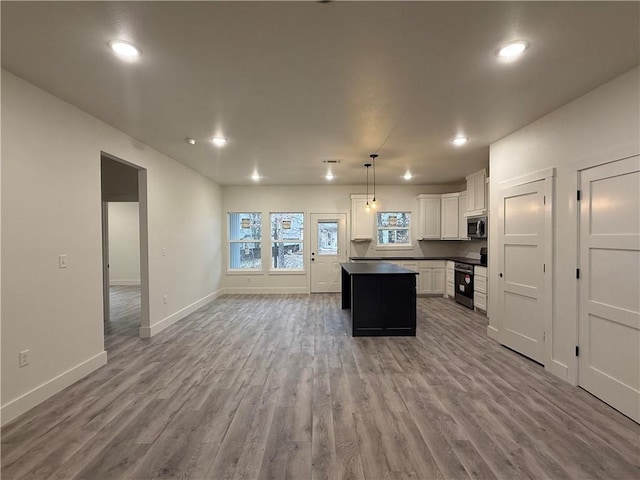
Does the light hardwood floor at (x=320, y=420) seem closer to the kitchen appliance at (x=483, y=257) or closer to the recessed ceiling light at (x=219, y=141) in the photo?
the kitchen appliance at (x=483, y=257)

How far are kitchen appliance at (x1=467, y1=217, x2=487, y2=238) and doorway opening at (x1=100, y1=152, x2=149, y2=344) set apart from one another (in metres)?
5.71

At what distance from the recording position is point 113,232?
29.7 feet

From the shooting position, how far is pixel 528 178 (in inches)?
135

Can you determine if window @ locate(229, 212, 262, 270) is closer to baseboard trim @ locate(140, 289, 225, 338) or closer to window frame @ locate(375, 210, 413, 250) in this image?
baseboard trim @ locate(140, 289, 225, 338)

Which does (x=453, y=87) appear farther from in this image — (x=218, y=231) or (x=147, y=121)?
(x=218, y=231)

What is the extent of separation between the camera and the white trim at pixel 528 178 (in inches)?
123

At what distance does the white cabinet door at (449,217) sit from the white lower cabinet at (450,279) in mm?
668

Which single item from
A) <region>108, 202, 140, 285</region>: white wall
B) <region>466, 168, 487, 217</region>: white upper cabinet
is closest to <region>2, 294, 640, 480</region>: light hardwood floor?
<region>466, 168, 487, 217</region>: white upper cabinet

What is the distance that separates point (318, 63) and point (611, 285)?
294 centimetres

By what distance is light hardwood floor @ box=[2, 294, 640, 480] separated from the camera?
1846 mm

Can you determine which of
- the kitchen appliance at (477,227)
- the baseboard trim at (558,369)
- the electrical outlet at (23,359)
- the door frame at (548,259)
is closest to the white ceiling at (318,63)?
the door frame at (548,259)

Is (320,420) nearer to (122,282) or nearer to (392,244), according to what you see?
(392,244)

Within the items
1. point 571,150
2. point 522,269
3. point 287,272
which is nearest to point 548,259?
point 522,269

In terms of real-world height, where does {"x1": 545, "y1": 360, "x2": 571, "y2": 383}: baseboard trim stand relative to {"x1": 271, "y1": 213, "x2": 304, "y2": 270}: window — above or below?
below
